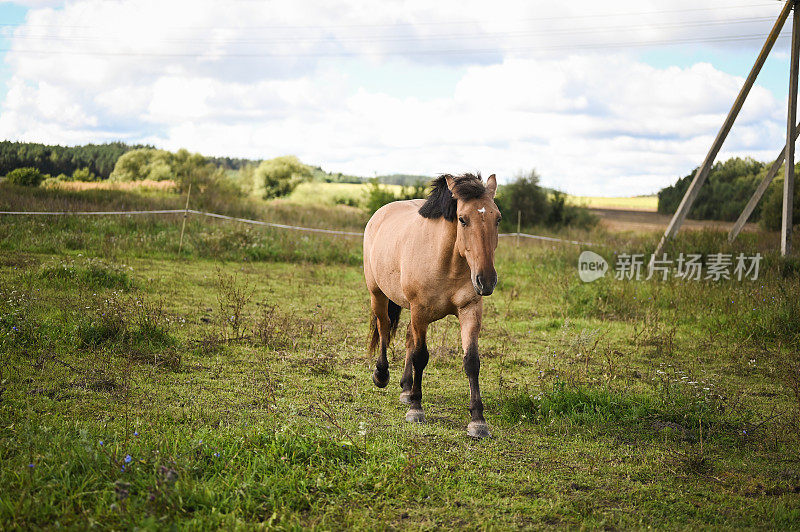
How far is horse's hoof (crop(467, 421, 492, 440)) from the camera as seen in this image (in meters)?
4.63

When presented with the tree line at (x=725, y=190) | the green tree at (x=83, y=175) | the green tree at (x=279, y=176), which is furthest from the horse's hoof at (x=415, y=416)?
the green tree at (x=279, y=176)

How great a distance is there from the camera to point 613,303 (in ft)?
34.3

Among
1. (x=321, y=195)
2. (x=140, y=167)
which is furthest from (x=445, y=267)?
(x=321, y=195)

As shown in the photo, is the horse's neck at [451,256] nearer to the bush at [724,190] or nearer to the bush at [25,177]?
the bush at [25,177]

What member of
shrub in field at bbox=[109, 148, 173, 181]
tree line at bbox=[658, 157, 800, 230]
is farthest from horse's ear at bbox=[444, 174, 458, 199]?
shrub in field at bbox=[109, 148, 173, 181]

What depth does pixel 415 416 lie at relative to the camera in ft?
16.5

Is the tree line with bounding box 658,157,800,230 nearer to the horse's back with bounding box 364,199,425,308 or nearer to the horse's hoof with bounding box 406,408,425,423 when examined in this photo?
the horse's back with bounding box 364,199,425,308

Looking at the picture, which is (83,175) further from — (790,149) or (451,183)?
(790,149)

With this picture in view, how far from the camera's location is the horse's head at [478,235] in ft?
14.7

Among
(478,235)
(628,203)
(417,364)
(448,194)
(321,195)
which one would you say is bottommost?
(417,364)

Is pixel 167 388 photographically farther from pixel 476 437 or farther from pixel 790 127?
pixel 790 127

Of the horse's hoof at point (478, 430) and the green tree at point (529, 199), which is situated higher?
the green tree at point (529, 199)

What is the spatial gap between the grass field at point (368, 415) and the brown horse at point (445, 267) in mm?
389

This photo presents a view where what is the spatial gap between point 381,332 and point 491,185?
2243 mm
